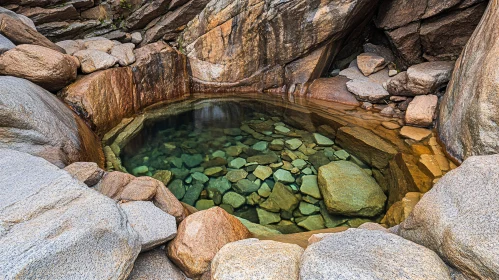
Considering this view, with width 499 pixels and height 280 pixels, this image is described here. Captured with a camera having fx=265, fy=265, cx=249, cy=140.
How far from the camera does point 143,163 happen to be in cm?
560

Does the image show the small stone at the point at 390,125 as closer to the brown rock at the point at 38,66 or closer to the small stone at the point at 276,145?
the small stone at the point at 276,145

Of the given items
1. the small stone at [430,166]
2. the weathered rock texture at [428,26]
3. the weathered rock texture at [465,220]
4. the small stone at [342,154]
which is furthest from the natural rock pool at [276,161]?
the weathered rock texture at [428,26]

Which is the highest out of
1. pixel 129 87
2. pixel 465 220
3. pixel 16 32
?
pixel 16 32

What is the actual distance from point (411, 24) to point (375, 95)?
2470 mm

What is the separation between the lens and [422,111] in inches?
258

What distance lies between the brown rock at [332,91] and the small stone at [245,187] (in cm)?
520

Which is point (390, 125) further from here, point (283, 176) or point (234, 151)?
point (234, 151)

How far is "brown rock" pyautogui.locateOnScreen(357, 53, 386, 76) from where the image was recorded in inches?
354

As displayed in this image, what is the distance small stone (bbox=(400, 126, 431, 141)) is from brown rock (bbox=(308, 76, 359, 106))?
2.15 metres

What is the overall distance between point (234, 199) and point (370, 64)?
7271 millimetres

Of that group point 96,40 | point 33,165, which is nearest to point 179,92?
point 96,40

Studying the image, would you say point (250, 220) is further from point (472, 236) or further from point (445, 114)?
point (445, 114)

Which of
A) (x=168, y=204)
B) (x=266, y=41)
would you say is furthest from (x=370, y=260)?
(x=266, y=41)

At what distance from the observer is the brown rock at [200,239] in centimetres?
240
